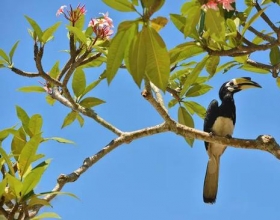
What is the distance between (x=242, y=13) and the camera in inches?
111

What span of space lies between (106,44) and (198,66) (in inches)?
27.5

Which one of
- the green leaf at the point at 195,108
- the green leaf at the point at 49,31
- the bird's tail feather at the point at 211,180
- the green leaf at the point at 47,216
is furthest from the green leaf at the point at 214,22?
the bird's tail feather at the point at 211,180

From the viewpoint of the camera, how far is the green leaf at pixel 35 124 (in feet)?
9.93

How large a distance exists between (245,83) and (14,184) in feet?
7.67

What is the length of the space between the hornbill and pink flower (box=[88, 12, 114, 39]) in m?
Result: 1.28

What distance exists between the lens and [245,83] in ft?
13.9

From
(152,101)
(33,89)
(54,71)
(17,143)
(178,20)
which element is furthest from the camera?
(33,89)

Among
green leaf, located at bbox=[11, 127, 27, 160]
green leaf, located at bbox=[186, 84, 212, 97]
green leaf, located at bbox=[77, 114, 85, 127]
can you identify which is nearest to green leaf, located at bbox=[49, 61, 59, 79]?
green leaf, located at bbox=[77, 114, 85, 127]

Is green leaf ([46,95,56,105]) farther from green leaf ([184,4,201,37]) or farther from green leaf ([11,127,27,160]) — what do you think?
green leaf ([184,4,201,37])

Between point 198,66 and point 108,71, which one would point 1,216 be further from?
point 198,66

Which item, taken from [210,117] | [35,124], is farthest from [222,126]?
[35,124]

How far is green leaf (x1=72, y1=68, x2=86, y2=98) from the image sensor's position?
352 centimetres

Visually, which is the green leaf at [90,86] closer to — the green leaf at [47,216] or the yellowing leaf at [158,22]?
the green leaf at [47,216]

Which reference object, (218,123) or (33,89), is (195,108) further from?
(33,89)
